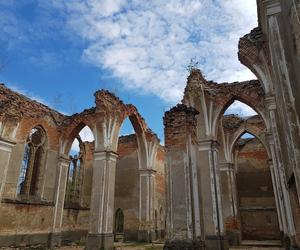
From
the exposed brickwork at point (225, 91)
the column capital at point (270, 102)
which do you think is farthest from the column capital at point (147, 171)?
the column capital at point (270, 102)

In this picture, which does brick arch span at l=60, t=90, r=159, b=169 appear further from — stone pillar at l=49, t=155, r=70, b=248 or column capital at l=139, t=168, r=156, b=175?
stone pillar at l=49, t=155, r=70, b=248

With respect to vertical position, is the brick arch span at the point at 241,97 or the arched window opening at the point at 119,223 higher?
the brick arch span at the point at 241,97

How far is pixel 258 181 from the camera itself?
20.1m

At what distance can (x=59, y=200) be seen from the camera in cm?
1448

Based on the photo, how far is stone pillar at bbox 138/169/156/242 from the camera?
1612 cm

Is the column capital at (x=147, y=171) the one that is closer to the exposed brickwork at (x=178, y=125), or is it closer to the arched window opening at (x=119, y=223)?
the arched window opening at (x=119, y=223)

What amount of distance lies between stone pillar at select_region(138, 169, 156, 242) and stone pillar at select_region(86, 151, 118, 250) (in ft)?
14.8

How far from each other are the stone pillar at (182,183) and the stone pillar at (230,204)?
30.5 feet

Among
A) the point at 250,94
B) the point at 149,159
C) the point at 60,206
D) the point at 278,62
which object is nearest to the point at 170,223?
the point at 278,62

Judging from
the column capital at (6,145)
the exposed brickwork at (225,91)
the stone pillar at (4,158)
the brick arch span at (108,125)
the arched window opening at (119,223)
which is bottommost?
the arched window opening at (119,223)

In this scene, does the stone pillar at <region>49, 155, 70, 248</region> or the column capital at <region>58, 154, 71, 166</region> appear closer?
the stone pillar at <region>49, 155, 70, 248</region>

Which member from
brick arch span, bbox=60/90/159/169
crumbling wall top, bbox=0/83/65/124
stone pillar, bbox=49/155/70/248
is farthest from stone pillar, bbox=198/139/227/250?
crumbling wall top, bbox=0/83/65/124

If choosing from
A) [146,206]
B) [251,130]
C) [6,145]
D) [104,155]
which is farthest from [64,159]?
[251,130]

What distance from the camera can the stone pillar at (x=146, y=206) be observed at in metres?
16.1
